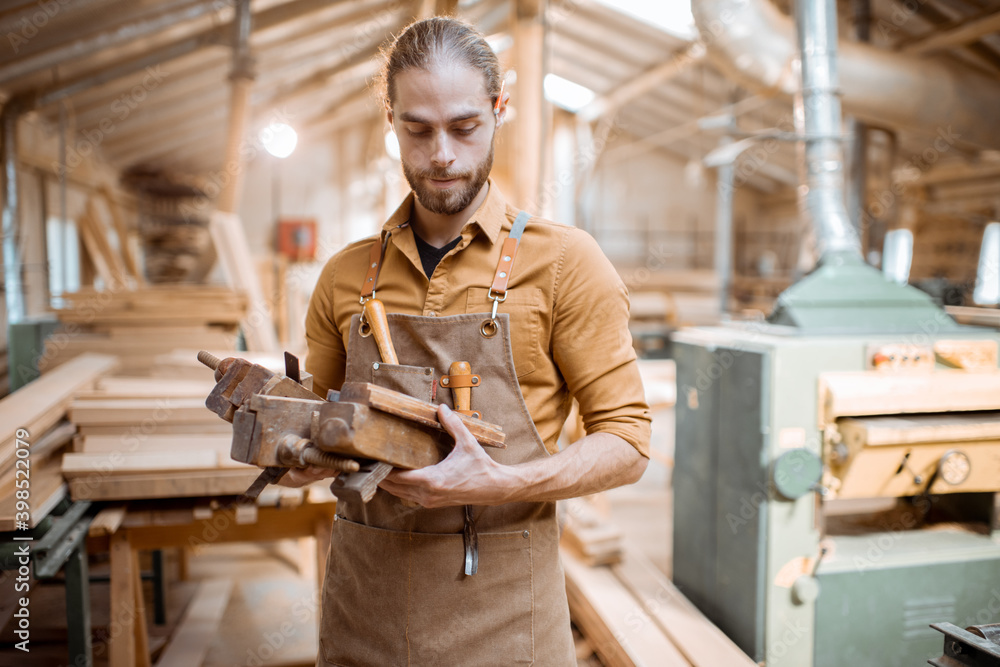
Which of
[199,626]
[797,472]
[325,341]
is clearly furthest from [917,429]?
[199,626]

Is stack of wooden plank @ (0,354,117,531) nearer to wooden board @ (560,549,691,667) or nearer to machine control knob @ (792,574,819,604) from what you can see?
wooden board @ (560,549,691,667)

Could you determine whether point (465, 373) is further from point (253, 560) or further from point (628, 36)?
point (628, 36)

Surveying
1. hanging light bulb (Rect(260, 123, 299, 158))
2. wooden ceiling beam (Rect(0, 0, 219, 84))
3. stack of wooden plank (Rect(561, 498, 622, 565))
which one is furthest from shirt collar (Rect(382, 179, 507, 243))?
wooden ceiling beam (Rect(0, 0, 219, 84))

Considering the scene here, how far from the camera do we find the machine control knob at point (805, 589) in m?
2.24

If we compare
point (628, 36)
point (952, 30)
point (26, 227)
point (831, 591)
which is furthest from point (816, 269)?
point (628, 36)

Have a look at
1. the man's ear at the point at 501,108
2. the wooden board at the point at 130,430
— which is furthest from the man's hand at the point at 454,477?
the wooden board at the point at 130,430

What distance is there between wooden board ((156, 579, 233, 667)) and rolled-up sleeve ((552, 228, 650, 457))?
2.74 metres

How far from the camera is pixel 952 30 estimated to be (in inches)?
→ 252

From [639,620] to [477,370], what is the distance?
1.75 metres

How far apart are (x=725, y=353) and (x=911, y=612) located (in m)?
1.13

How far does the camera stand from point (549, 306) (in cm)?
138

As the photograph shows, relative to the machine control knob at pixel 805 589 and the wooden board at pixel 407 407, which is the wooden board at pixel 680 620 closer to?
the machine control knob at pixel 805 589

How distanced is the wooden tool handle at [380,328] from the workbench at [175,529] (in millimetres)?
1342

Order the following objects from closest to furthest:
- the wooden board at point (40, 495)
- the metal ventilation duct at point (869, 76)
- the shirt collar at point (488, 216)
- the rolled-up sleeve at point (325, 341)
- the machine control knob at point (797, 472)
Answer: the shirt collar at point (488, 216) → the rolled-up sleeve at point (325, 341) → the wooden board at point (40, 495) → the machine control knob at point (797, 472) → the metal ventilation duct at point (869, 76)
